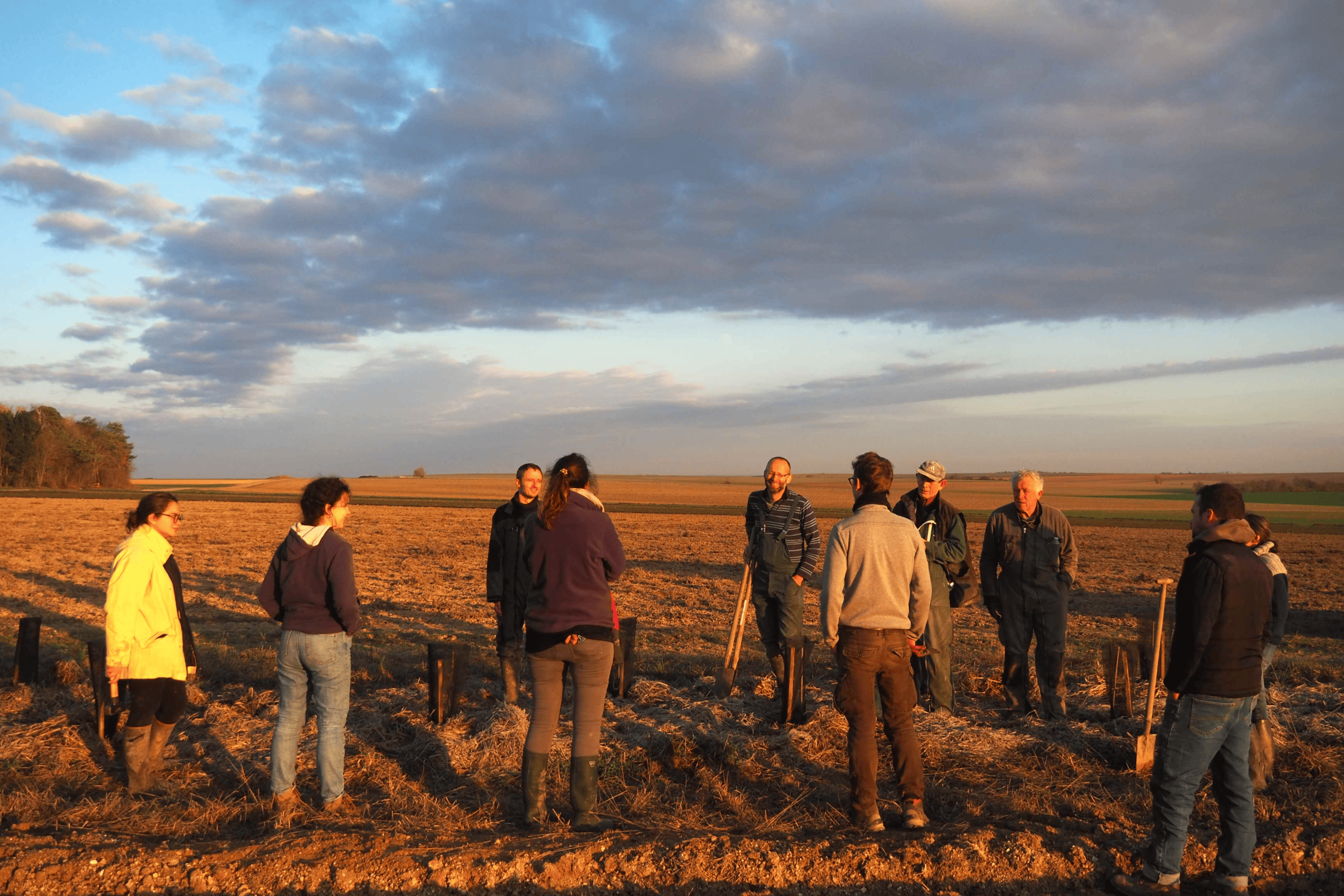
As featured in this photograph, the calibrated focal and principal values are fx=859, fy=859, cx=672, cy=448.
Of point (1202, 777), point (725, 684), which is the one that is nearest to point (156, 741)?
point (725, 684)

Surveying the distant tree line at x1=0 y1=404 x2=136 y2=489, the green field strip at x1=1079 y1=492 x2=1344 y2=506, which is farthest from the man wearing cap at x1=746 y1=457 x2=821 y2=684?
the distant tree line at x1=0 y1=404 x2=136 y2=489

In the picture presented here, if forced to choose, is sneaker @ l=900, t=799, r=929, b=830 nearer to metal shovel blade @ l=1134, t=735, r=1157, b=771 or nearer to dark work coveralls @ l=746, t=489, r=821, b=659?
metal shovel blade @ l=1134, t=735, r=1157, b=771

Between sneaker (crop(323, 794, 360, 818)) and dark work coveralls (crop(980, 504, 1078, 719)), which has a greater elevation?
dark work coveralls (crop(980, 504, 1078, 719))

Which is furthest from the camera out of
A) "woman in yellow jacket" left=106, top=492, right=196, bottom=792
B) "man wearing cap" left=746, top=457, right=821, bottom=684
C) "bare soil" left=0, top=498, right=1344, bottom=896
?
"man wearing cap" left=746, top=457, right=821, bottom=684

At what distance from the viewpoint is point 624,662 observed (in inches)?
315

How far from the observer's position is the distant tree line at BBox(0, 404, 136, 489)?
77.1 metres

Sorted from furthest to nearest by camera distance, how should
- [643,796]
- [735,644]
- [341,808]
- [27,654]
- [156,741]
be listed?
[27,654], [735,644], [156,741], [643,796], [341,808]

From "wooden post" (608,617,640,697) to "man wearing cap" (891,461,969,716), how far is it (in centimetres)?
267

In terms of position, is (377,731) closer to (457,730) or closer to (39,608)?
(457,730)

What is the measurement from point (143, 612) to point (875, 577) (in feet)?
15.0

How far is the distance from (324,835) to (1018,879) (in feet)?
12.1

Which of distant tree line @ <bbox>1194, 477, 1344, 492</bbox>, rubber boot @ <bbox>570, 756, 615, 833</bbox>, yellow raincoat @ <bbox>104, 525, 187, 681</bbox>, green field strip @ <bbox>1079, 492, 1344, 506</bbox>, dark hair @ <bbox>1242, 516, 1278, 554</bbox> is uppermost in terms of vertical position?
dark hair @ <bbox>1242, 516, 1278, 554</bbox>

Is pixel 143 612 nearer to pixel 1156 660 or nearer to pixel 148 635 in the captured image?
pixel 148 635

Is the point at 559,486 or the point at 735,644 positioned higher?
the point at 559,486
